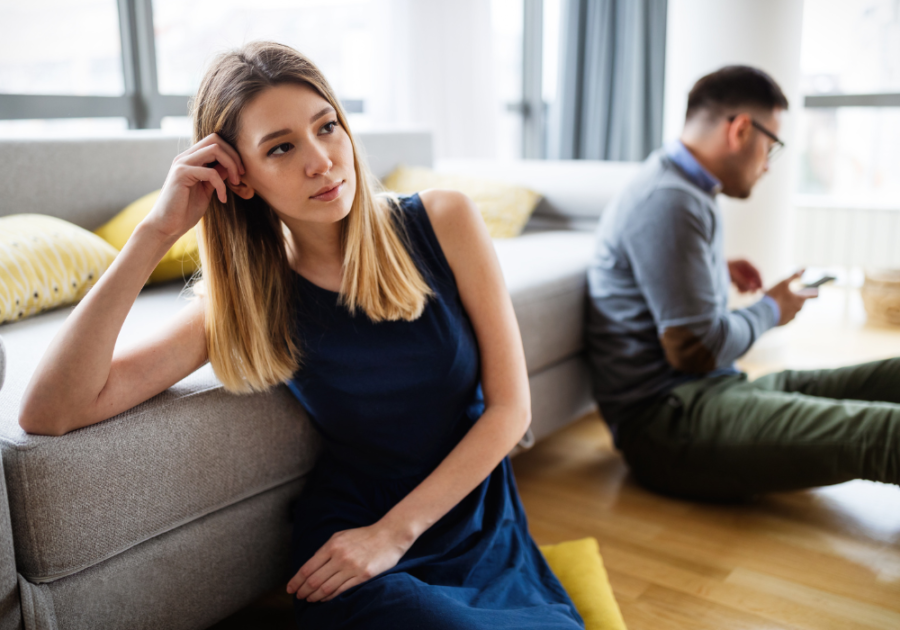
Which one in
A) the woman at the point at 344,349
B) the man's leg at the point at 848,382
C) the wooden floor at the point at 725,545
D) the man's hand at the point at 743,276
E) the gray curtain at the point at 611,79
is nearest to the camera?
the woman at the point at 344,349

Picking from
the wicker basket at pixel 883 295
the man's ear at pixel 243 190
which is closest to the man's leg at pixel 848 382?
the man's ear at pixel 243 190

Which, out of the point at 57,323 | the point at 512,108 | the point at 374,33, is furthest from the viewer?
the point at 512,108

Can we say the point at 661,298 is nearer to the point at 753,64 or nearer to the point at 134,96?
the point at 753,64

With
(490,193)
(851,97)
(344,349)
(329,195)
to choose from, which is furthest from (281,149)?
(851,97)

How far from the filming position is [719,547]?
5.08 ft

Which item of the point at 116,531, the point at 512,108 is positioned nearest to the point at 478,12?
the point at 512,108

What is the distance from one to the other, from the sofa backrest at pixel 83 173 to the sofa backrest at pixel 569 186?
3.16 ft

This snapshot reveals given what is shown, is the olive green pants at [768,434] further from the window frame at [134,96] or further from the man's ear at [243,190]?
the window frame at [134,96]

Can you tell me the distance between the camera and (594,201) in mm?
2529

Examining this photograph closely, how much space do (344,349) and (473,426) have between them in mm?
231

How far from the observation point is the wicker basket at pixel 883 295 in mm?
3436

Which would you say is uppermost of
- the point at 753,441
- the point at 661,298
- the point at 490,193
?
the point at 490,193

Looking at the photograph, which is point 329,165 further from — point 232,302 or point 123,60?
point 123,60

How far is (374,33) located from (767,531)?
2.67m
